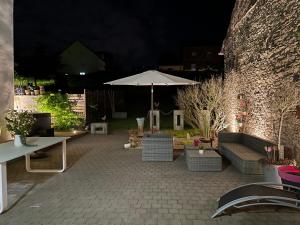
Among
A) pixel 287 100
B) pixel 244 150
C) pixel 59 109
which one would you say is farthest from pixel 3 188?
pixel 59 109

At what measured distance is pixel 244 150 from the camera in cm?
762

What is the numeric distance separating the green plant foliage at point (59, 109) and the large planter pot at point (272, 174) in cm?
936

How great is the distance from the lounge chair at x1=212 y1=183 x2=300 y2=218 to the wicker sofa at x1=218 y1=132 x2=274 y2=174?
1800 mm

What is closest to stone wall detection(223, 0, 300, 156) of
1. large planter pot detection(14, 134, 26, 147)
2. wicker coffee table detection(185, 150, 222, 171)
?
wicker coffee table detection(185, 150, 222, 171)

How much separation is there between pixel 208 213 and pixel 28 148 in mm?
3366

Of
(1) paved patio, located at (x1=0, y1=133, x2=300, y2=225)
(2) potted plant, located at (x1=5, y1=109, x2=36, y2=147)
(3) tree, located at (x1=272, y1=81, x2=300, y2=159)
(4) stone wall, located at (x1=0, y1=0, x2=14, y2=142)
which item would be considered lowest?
(1) paved patio, located at (x1=0, y1=133, x2=300, y2=225)

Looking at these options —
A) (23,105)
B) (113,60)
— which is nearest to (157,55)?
(113,60)

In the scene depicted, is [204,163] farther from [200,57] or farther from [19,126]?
[200,57]

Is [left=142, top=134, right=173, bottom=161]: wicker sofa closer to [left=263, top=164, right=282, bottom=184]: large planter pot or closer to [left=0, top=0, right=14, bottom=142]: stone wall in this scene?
[left=263, top=164, right=282, bottom=184]: large planter pot

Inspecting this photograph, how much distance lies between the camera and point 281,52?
7070 mm

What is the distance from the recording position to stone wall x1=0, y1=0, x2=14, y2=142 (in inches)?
330

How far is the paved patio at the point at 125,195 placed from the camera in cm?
410

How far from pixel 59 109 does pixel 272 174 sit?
9.72 meters

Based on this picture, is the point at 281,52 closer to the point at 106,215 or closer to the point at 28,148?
the point at 106,215
